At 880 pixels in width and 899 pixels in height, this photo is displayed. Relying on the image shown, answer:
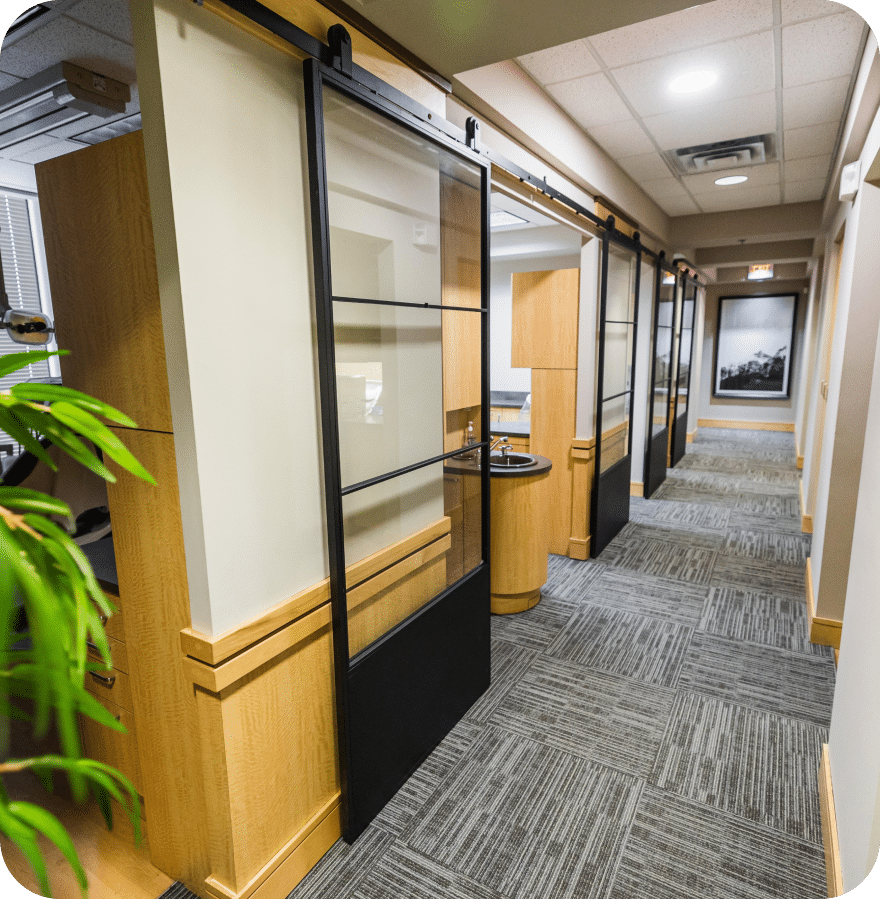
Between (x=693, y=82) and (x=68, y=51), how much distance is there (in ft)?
5.63

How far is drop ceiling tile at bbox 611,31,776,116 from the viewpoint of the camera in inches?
60.2

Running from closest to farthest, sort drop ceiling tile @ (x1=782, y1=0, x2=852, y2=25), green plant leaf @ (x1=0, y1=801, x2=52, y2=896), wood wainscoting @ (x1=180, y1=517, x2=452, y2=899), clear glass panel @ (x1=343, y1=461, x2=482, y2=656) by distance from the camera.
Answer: green plant leaf @ (x1=0, y1=801, x2=52, y2=896), wood wainscoting @ (x1=180, y1=517, x2=452, y2=899), clear glass panel @ (x1=343, y1=461, x2=482, y2=656), drop ceiling tile @ (x1=782, y1=0, x2=852, y2=25)

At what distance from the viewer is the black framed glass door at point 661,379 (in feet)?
11.3

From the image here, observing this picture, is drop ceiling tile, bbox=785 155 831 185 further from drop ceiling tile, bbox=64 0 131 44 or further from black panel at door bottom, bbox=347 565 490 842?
drop ceiling tile, bbox=64 0 131 44

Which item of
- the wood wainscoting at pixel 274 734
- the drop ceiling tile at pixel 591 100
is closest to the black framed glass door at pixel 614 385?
the drop ceiling tile at pixel 591 100

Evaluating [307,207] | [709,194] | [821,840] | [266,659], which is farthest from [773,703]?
[709,194]

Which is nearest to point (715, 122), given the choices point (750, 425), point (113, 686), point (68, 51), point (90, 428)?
point (68, 51)

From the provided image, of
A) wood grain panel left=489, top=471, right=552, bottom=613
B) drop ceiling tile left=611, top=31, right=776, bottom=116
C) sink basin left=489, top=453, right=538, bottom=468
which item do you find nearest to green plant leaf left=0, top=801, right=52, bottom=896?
wood grain panel left=489, top=471, right=552, bottom=613

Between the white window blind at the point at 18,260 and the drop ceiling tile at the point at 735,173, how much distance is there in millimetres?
3287

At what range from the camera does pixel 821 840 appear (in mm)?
1140

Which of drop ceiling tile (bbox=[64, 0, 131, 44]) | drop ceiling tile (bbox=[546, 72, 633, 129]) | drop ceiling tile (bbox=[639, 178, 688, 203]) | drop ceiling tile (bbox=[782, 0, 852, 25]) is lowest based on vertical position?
drop ceiling tile (bbox=[64, 0, 131, 44])

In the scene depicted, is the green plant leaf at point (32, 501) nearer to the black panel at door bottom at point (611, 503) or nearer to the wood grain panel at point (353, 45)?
the wood grain panel at point (353, 45)

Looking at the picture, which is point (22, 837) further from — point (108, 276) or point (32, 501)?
point (108, 276)

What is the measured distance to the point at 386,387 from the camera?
1175 mm
